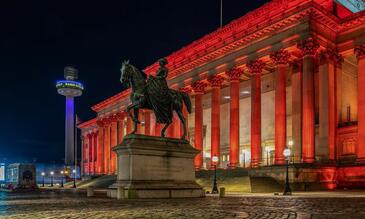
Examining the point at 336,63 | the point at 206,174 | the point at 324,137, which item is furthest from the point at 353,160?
the point at 206,174

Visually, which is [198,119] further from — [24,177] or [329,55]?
[24,177]

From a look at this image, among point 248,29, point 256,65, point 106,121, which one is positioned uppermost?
point 248,29

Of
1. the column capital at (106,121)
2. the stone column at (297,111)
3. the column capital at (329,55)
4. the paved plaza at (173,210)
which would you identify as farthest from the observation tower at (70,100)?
the paved plaza at (173,210)

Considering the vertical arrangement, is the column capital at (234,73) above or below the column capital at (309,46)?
below

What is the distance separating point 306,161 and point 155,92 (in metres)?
25.0

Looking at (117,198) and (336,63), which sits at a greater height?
(336,63)

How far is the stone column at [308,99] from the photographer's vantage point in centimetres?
4178

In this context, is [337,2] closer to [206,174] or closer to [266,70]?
[266,70]

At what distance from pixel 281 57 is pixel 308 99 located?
558 cm

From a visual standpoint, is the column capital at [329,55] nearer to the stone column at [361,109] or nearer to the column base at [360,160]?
the stone column at [361,109]

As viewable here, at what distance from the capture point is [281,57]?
147 feet

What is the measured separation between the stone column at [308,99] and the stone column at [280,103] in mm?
2650

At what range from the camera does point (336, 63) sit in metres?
44.8

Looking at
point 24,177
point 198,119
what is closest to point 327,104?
point 198,119
